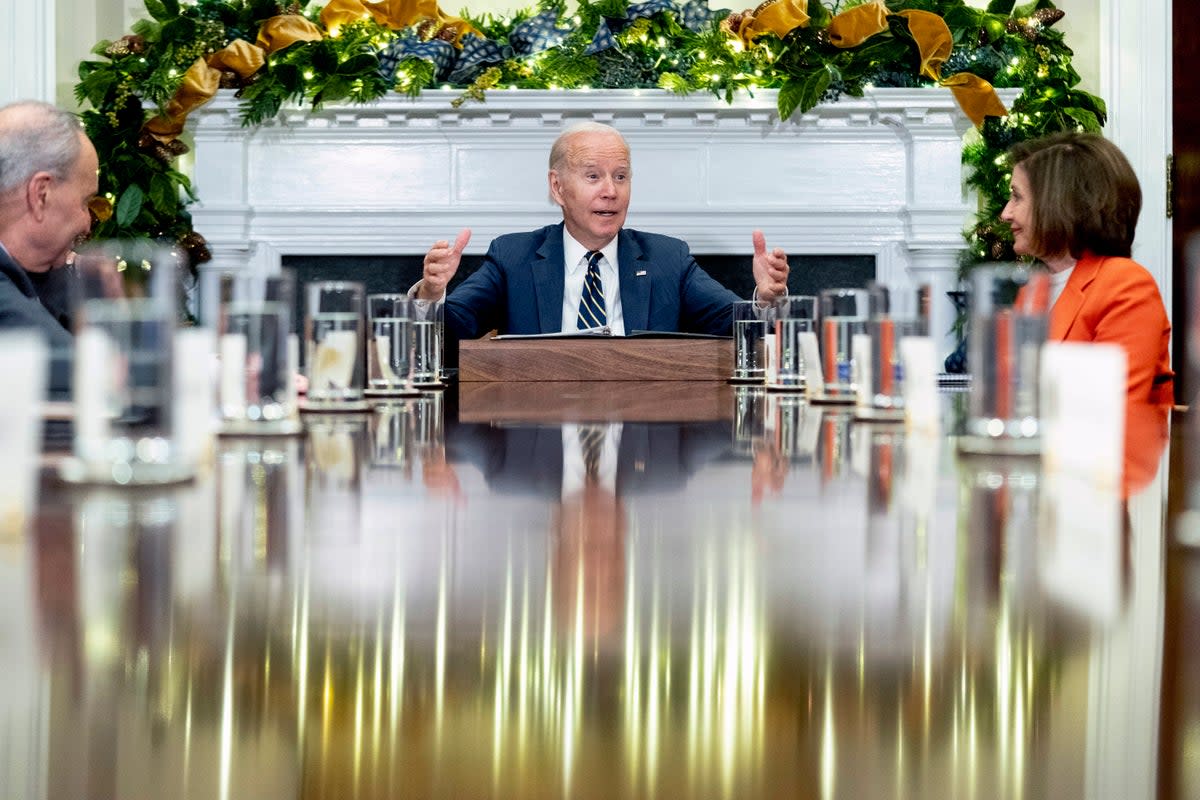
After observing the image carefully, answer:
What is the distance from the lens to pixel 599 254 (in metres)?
3.84

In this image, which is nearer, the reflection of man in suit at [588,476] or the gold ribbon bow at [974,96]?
the reflection of man in suit at [588,476]

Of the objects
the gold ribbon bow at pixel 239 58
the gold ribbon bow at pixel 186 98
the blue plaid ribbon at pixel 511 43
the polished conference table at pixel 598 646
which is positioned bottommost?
the polished conference table at pixel 598 646

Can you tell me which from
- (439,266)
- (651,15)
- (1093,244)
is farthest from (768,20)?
(1093,244)

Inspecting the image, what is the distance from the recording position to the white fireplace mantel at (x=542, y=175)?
4.69 m

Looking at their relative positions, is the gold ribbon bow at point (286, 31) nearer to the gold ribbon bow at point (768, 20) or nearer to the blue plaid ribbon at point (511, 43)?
the blue plaid ribbon at point (511, 43)

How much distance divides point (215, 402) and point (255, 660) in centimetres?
89

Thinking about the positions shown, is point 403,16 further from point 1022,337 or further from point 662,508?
point 662,508

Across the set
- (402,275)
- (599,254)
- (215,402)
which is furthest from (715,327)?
(215,402)

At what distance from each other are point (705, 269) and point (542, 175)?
63 cm

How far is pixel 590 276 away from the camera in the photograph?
12.5 feet

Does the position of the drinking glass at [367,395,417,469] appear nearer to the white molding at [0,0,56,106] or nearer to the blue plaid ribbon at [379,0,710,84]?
the blue plaid ribbon at [379,0,710,84]

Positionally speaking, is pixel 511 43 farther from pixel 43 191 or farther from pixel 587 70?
pixel 43 191

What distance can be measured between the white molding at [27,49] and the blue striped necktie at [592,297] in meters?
1.99

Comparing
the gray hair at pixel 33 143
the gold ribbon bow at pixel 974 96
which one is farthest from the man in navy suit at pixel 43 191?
the gold ribbon bow at pixel 974 96
